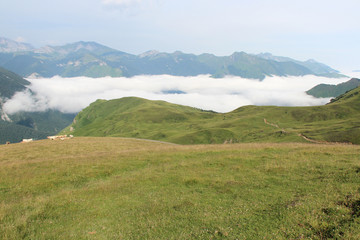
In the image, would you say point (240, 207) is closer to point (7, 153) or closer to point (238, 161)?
point (238, 161)

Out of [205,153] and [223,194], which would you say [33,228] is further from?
[205,153]

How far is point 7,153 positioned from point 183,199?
3677 cm

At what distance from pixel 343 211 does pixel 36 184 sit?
23.8 m

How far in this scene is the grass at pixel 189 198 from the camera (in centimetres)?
1198

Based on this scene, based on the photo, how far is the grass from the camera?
11984mm

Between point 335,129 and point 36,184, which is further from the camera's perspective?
point 335,129

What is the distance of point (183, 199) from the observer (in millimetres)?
16312

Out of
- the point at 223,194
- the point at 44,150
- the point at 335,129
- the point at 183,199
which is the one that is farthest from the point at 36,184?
the point at 335,129

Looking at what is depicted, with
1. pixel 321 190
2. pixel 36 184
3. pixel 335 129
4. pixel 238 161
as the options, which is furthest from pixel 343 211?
pixel 335 129

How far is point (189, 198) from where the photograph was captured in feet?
54.2

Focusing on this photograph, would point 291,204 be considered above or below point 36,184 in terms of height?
above

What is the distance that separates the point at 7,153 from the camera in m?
38.0

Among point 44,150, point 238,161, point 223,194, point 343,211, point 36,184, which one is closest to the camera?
point 343,211

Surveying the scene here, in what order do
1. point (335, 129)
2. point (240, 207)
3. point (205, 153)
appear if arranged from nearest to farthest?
point (240, 207)
point (205, 153)
point (335, 129)
